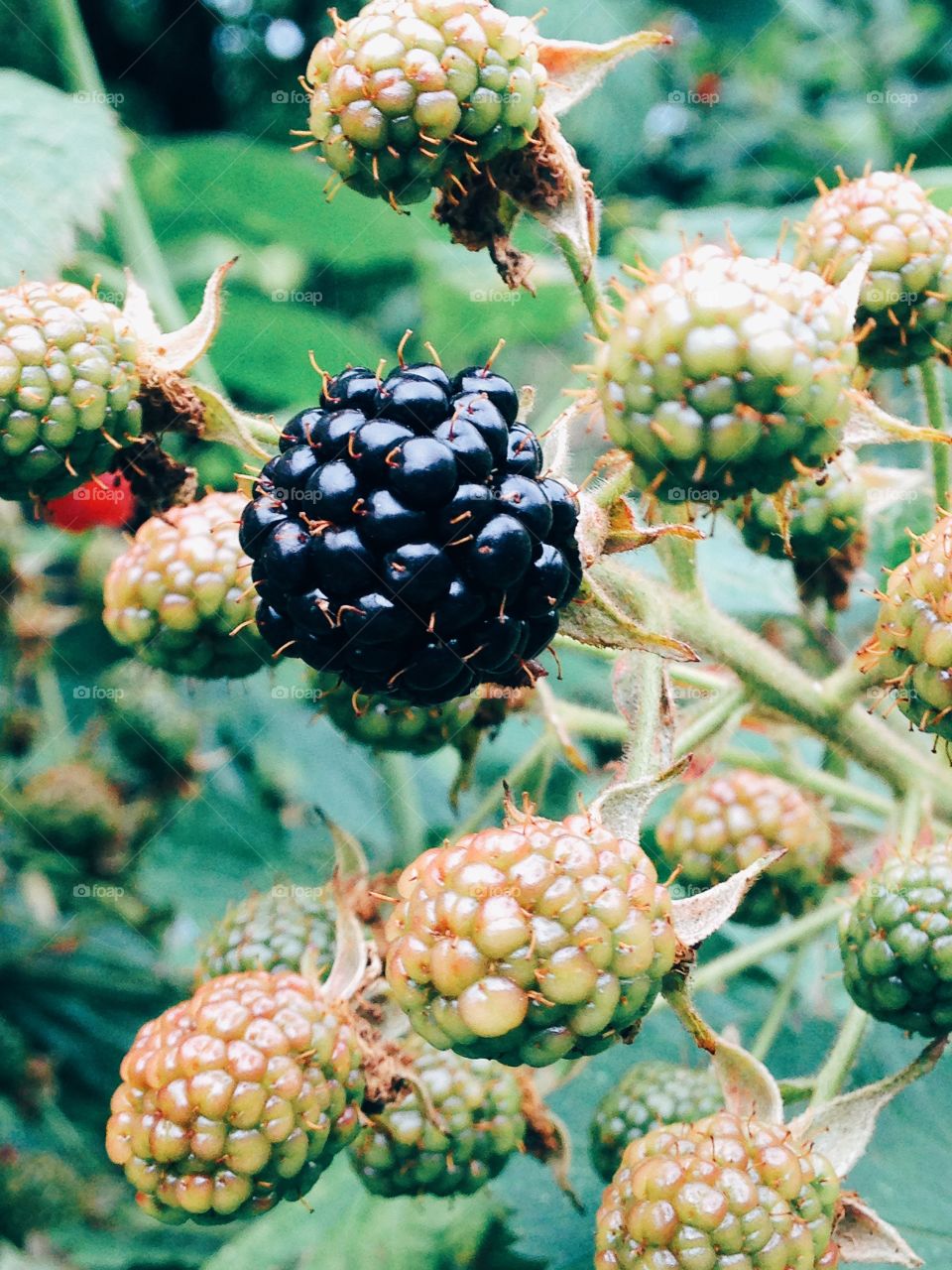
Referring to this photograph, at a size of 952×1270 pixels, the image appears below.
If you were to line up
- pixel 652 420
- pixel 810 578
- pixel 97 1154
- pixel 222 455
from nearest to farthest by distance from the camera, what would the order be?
pixel 652 420 < pixel 810 578 < pixel 97 1154 < pixel 222 455

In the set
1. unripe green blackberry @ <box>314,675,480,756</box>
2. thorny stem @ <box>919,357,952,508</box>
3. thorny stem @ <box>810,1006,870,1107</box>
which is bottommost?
thorny stem @ <box>810,1006,870,1107</box>

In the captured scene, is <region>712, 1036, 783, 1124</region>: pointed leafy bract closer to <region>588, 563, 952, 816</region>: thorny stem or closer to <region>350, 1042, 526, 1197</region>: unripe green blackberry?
<region>350, 1042, 526, 1197</region>: unripe green blackberry

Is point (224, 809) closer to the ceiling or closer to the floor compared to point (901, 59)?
closer to the floor

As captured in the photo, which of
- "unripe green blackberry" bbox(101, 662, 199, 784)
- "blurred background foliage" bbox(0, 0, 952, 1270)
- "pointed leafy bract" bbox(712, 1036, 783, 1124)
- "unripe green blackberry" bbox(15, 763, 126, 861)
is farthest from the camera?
"unripe green blackberry" bbox(101, 662, 199, 784)

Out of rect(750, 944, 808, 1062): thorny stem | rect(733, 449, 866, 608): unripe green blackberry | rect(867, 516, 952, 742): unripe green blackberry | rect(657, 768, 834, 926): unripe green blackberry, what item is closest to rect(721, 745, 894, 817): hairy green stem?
rect(657, 768, 834, 926): unripe green blackberry

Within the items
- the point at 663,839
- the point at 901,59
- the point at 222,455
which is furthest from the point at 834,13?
the point at 663,839

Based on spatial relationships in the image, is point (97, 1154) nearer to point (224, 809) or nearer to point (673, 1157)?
point (224, 809)

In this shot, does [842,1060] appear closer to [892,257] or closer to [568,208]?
[892,257]
